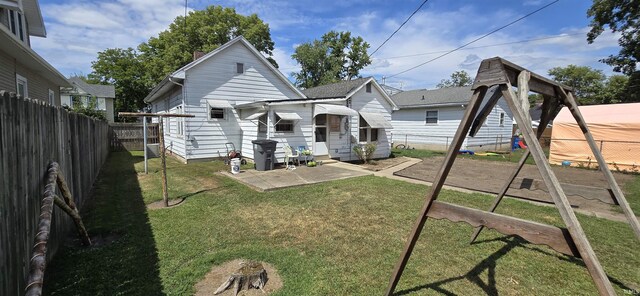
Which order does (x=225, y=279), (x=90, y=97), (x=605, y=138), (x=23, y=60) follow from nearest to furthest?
(x=225, y=279) < (x=23, y=60) < (x=605, y=138) < (x=90, y=97)

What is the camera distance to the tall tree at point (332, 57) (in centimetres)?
3472

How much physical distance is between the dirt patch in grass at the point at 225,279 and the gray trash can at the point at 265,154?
22.1 ft

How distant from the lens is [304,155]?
37.9 feet

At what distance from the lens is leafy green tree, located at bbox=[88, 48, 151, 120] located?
35938mm

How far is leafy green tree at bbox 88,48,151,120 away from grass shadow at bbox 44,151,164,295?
3575cm

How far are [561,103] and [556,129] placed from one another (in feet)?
45.0

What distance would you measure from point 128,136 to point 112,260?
1820cm

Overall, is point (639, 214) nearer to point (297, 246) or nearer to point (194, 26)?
point (297, 246)

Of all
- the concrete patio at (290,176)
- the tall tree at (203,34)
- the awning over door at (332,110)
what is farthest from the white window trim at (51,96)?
the tall tree at (203,34)

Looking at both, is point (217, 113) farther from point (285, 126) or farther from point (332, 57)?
point (332, 57)

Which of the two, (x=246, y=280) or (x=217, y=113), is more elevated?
(x=217, y=113)

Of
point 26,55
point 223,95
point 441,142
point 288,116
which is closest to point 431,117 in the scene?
point 441,142

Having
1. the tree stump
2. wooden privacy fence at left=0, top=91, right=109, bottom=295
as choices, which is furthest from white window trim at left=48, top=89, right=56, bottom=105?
the tree stump

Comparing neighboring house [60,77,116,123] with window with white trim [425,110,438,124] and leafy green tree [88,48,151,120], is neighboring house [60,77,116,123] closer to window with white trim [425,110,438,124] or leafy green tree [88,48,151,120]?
leafy green tree [88,48,151,120]
